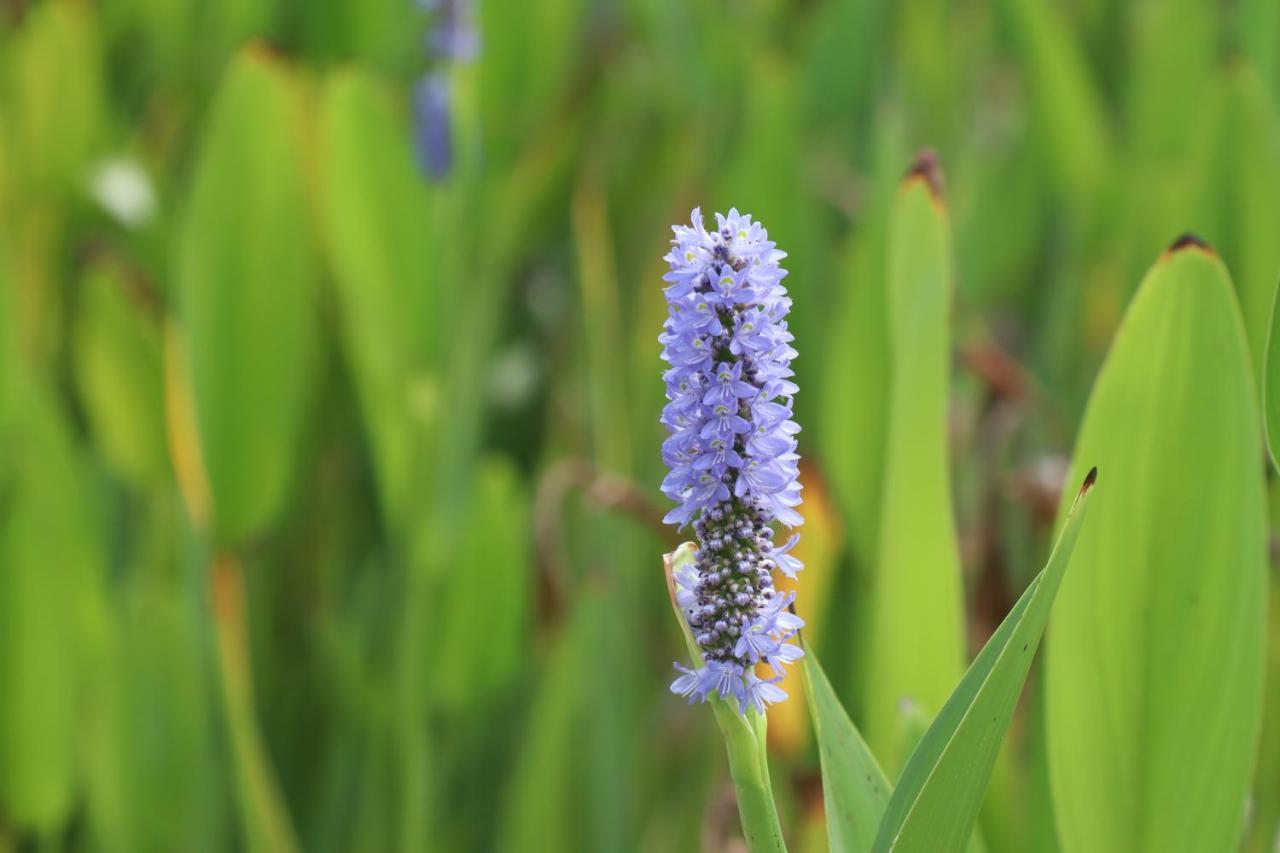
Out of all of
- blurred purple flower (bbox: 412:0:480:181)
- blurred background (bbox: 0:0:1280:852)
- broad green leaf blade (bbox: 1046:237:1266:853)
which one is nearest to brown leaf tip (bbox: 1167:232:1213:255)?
broad green leaf blade (bbox: 1046:237:1266:853)

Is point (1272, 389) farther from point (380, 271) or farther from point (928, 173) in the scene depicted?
point (380, 271)

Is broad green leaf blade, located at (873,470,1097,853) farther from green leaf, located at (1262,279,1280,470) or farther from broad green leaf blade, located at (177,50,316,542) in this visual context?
broad green leaf blade, located at (177,50,316,542)

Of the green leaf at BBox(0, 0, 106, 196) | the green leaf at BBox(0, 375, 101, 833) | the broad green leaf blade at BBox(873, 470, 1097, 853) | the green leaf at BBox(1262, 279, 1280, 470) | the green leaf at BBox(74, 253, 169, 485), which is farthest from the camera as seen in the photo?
the green leaf at BBox(0, 0, 106, 196)

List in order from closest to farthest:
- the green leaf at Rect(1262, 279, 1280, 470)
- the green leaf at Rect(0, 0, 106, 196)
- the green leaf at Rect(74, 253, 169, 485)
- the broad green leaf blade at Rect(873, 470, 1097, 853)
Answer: the broad green leaf blade at Rect(873, 470, 1097, 853), the green leaf at Rect(1262, 279, 1280, 470), the green leaf at Rect(74, 253, 169, 485), the green leaf at Rect(0, 0, 106, 196)

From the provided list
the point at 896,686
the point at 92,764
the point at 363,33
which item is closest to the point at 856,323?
the point at 896,686

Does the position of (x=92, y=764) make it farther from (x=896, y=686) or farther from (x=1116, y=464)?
(x=1116, y=464)

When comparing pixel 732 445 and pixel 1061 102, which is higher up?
pixel 1061 102

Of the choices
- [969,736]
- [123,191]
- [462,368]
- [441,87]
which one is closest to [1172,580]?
[969,736]

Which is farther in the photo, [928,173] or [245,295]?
[245,295]
